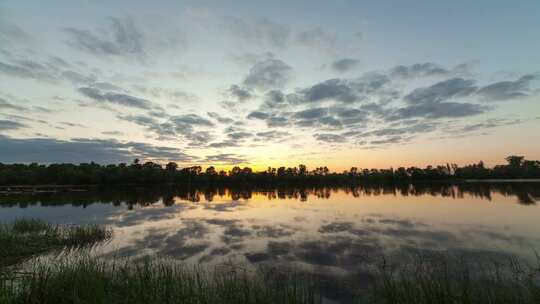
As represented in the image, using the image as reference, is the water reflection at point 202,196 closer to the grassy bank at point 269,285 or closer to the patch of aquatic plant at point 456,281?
the patch of aquatic plant at point 456,281

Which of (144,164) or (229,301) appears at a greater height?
(144,164)

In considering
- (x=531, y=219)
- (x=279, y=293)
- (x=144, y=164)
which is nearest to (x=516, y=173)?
(x=531, y=219)

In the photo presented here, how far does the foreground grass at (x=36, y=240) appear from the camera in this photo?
657 inches

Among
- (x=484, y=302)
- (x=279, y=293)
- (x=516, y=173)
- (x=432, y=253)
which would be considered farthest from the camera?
(x=516, y=173)

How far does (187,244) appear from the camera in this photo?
1991cm

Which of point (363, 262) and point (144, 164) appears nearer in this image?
point (363, 262)

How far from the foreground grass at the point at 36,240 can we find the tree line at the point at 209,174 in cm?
11771

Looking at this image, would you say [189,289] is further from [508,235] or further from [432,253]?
[508,235]

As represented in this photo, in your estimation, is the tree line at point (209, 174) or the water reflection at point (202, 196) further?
the tree line at point (209, 174)

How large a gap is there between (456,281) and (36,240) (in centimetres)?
2504

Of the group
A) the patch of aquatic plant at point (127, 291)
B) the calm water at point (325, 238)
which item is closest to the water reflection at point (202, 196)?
the calm water at point (325, 238)

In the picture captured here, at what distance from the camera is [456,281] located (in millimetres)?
11352

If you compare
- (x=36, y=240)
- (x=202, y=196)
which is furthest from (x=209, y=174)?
(x=36, y=240)

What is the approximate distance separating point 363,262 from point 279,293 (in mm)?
7154
